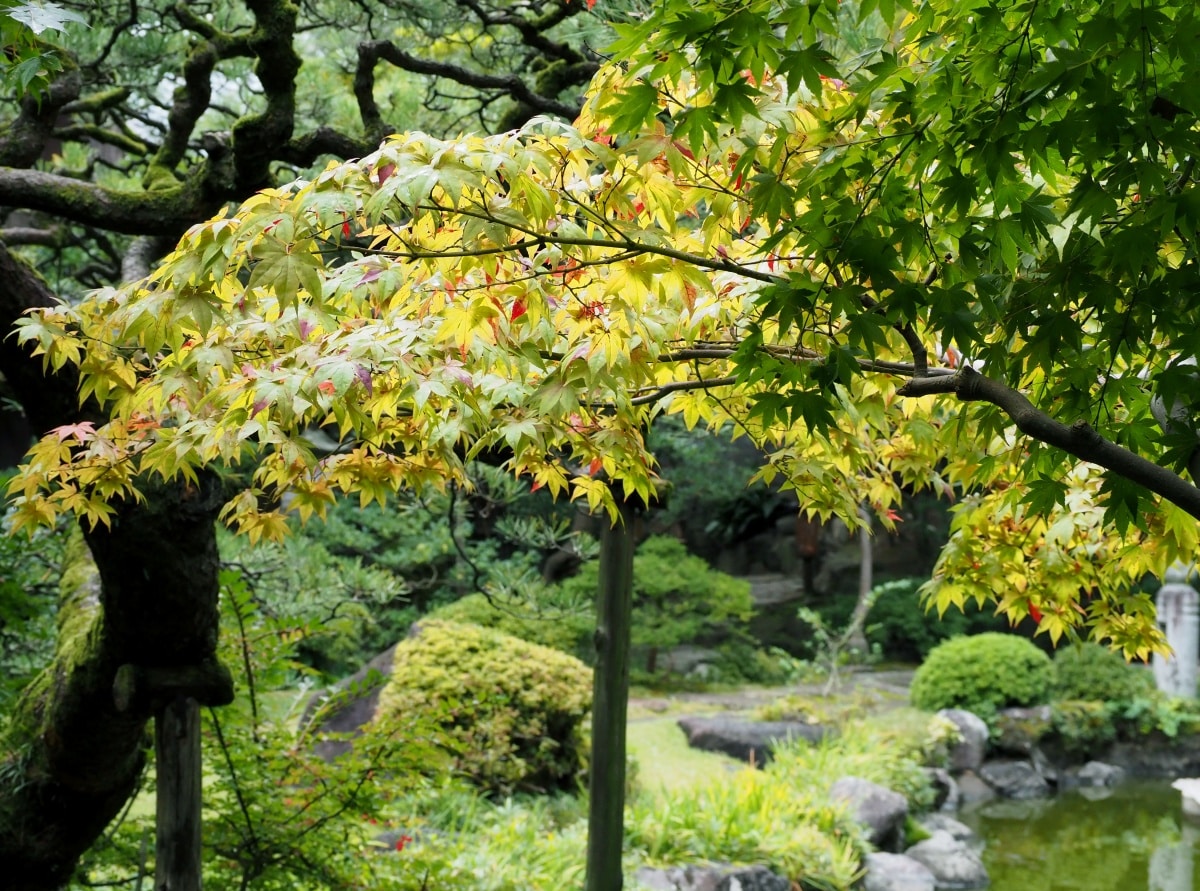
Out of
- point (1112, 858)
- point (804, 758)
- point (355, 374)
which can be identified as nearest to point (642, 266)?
point (355, 374)

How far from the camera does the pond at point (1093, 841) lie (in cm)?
730

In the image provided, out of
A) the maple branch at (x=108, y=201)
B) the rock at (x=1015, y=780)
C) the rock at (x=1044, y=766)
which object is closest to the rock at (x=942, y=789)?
the rock at (x=1015, y=780)

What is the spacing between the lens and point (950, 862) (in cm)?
701

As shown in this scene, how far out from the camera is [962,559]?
11.1 ft

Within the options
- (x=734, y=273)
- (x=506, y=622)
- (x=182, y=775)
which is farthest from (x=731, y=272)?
(x=506, y=622)

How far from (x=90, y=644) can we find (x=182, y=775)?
50 centimetres

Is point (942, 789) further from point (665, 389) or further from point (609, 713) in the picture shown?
point (665, 389)

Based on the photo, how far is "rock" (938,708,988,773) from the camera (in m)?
9.51

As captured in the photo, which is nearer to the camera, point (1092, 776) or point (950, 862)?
point (950, 862)

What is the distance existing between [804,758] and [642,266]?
648 centimetres

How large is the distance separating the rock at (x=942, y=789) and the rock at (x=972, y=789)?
0.62ft

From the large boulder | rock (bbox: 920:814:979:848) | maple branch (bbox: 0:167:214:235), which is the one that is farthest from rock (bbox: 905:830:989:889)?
maple branch (bbox: 0:167:214:235)

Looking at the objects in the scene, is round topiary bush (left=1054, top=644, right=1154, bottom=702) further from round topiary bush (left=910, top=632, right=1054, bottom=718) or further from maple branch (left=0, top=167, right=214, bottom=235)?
maple branch (left=0, top=167, right=214, bottom=235)

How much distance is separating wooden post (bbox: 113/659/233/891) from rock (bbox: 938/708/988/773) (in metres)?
7.59
